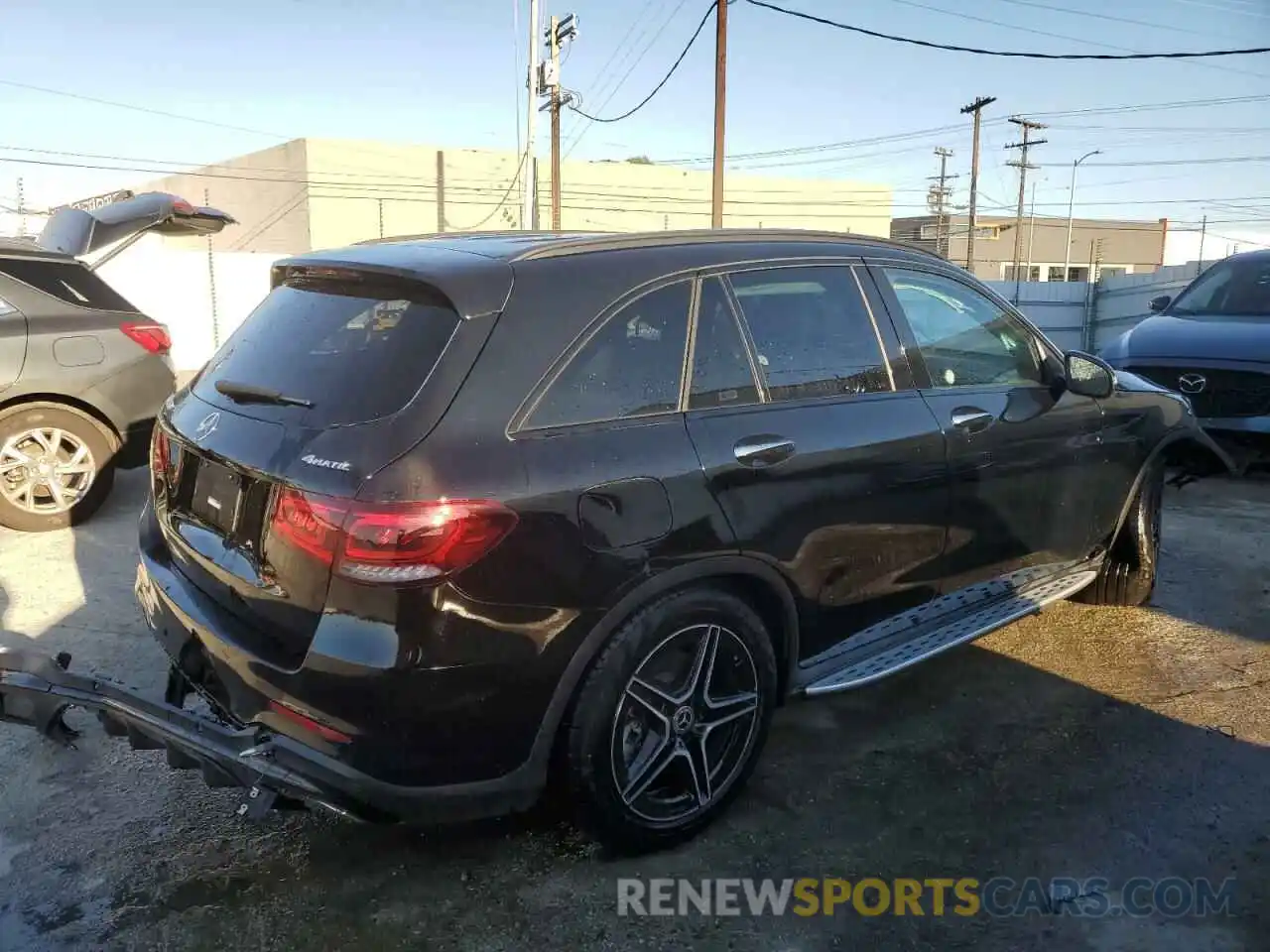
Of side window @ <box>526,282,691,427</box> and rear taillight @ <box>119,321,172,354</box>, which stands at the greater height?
side window @ <box>526,282,691,427</box>

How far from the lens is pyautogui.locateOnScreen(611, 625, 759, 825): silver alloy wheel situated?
9.11 ft

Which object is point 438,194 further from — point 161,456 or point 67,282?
point 161,456

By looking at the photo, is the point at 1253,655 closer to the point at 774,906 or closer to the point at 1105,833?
the point at 1105,833

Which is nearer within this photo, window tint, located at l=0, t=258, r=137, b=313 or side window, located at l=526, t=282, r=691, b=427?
side window, located at l=526, t=282, r=691, b=427

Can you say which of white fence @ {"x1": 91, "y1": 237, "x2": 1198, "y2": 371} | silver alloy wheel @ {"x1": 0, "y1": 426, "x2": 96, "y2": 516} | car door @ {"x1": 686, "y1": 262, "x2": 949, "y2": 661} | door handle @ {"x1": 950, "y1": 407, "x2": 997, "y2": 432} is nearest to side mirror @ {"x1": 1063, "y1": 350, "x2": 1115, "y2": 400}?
door handle @ {"x1": 950, "y1": 407, "x2": 997, "y2": 432}

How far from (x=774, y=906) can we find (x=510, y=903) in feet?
2.41

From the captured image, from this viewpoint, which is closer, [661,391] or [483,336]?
[483,336]

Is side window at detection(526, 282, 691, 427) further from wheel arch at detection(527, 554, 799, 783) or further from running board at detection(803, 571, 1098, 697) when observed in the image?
running board at detection(803, 571, 1098, 697)

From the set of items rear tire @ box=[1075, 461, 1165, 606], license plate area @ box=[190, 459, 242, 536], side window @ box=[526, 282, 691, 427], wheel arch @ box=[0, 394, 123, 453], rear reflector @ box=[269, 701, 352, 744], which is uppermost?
side window @ box=[526, 282, 691, 427]

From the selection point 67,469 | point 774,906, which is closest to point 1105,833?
point 774,906

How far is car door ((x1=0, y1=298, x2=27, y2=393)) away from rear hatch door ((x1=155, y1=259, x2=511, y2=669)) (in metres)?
3.49

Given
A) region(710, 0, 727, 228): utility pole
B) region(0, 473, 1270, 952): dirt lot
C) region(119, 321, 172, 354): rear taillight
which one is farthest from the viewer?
region(710, 0, 727, 228): utility pole

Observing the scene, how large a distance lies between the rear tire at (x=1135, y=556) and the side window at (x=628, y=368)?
288 centimetres

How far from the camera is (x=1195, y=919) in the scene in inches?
106
